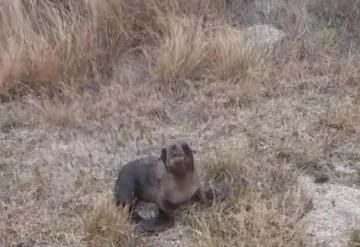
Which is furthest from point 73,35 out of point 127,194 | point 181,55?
point 127,194

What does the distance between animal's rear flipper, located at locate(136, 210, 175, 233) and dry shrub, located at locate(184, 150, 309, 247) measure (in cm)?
8

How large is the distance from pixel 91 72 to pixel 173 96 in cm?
63

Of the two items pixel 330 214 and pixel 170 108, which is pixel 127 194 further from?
pixel 170 108

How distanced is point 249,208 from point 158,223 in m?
0.42

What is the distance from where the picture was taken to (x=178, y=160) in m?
3.50

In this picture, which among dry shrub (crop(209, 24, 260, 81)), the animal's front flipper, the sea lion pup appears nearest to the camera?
the sea lion pup

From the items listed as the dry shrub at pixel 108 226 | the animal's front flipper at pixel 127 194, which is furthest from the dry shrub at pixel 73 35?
the dry shrub at pixel 108 226

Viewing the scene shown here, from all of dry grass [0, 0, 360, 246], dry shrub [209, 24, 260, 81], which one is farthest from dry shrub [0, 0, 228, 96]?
dry shrub [209, 24, 260, 81]

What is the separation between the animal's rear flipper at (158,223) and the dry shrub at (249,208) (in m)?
0.08

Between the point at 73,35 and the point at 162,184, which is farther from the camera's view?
the point at 73,35

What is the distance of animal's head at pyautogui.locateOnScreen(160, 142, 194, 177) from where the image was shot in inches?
138

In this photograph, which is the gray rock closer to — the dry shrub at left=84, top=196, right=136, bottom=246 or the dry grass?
the dry grass

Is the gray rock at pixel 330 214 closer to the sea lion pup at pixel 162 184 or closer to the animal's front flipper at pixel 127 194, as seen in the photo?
the sea lion pup at pixel 162 184

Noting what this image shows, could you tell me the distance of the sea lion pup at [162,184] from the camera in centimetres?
353
